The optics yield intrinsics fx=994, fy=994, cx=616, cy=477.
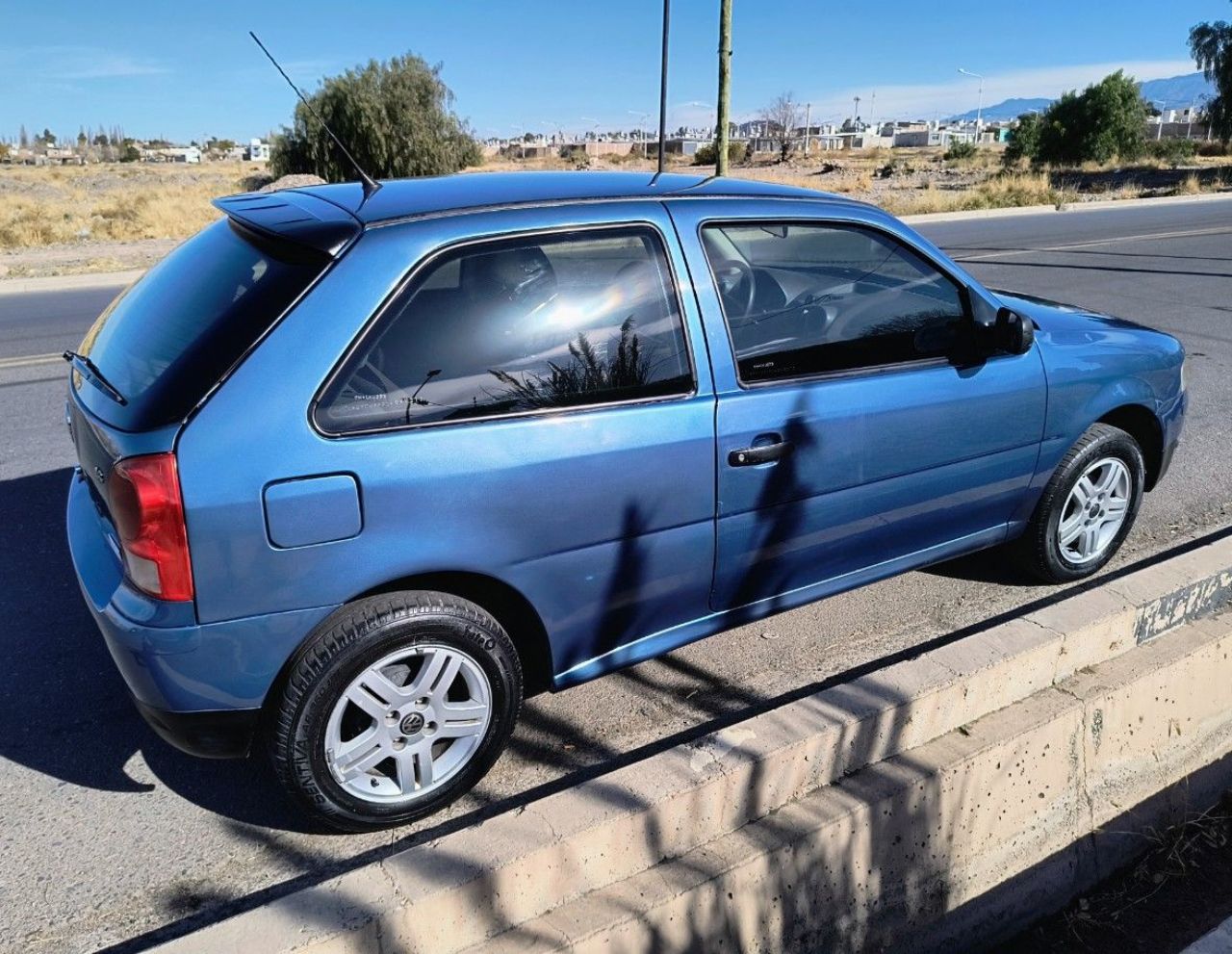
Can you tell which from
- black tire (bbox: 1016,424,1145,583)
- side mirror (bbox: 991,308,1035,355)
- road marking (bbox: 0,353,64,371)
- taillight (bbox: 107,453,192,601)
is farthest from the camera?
road marking (bbox: 0,353,64,371)

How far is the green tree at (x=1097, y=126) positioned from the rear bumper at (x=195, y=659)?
183 feet

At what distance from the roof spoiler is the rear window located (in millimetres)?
37

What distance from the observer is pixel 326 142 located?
3084 cm

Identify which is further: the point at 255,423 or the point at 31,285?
the point at 31,285

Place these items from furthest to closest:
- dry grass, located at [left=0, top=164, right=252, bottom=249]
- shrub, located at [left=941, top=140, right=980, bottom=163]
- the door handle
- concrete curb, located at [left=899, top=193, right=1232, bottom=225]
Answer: shrub, located at [left=941, top=140, right=980, bottom=163] < concrete curb, located at [left=899, top=193, right=1232, bottom=225] < dry grass, located at [left=0, top=164, right=252, bottom=249] < the door handle

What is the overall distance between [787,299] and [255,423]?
78.5 inches

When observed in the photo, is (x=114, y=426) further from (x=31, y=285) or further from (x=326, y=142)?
(x=326, y=142)

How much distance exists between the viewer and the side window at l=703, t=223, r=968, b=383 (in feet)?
10.8

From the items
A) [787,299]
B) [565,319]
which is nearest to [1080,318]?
[787,299]

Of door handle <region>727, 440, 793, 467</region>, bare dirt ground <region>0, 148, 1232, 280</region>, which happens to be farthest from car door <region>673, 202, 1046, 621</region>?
bare dirt ground <region>0, 148, 1232, 280</region>

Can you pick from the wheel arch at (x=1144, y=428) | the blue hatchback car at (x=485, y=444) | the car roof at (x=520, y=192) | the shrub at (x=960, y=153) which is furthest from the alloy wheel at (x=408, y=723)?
the shrub at (x=960, y=153)

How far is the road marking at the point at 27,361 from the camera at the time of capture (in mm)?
8734

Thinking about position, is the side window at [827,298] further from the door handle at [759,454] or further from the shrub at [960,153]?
the shrub at [960,153]

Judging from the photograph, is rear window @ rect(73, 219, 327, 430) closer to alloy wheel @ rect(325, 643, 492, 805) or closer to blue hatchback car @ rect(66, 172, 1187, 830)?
blue hatchback car @ rect(66, 172, 1187, 830)
